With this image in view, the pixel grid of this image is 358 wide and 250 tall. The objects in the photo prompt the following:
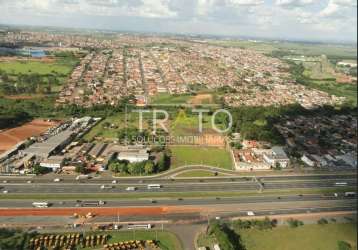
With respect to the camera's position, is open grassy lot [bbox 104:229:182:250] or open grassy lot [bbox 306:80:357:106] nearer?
open grassy lot [bbox 104:229:182:250]

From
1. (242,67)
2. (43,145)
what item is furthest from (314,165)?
(242,67)

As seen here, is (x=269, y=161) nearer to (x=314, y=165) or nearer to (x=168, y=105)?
(x=314, y=165)

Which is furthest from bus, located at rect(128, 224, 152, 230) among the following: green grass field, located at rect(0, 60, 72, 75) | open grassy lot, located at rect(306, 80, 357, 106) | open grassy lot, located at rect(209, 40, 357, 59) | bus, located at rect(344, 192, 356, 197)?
open grassy lot, located at rect(209, 40, 357, 59)

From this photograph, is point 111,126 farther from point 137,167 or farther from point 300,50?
point 300,50

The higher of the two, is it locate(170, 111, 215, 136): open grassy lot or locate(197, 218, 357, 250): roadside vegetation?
locate(170, 111, 215, 136): open grassy lot

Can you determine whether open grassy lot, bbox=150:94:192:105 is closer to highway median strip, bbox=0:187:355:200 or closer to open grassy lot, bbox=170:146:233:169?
open grassy lot, bbox=170:146:233:169

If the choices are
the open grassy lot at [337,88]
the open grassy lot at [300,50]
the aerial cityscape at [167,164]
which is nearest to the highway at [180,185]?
the aerial cityscape at [167,164]
